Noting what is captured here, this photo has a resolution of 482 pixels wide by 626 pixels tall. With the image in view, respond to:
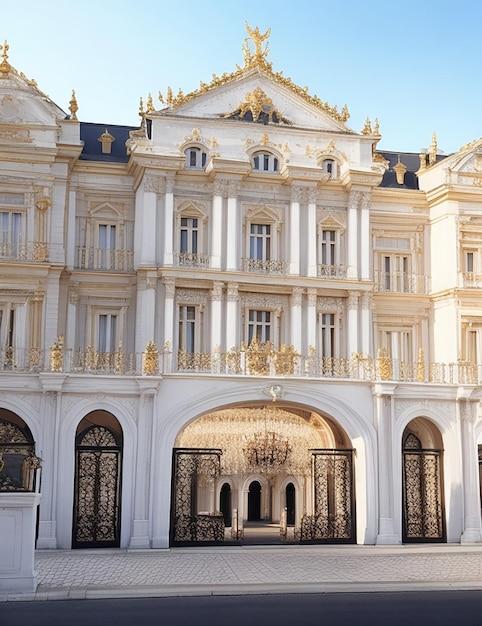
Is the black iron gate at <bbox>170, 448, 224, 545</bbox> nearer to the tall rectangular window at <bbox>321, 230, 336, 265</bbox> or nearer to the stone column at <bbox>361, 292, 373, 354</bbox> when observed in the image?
the stone column at <bbox>361, 292, 373, 354</bbox>

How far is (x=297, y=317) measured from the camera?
26078 mm

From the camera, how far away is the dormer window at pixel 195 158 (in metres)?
26.7

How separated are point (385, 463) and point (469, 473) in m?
2.52

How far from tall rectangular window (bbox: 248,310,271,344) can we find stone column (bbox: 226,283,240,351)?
0.75m

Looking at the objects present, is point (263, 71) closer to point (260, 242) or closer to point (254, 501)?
point (260, 242)

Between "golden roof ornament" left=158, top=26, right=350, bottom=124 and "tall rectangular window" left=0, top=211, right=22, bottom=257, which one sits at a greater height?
"golden roof ornament" left=158, top=26, right=350, bottom=124

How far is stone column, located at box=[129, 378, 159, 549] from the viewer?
2134 centimetres

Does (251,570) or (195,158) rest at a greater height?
(195,158)

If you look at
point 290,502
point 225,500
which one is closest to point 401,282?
point 290,502

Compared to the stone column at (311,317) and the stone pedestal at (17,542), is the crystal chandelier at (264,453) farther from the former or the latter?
the stone pedestal at (17,542)

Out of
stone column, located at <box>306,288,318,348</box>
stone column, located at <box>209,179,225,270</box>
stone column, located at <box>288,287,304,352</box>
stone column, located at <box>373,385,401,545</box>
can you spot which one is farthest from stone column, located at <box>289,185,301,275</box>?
stone column, located at <box>373,385,401,545</box>

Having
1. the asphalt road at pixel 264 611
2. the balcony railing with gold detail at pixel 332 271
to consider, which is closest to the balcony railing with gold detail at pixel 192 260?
the balcony railing with gold detail at pixel 332 271

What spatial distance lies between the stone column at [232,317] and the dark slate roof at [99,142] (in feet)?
19.7

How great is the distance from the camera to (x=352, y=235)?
88.4 feet
